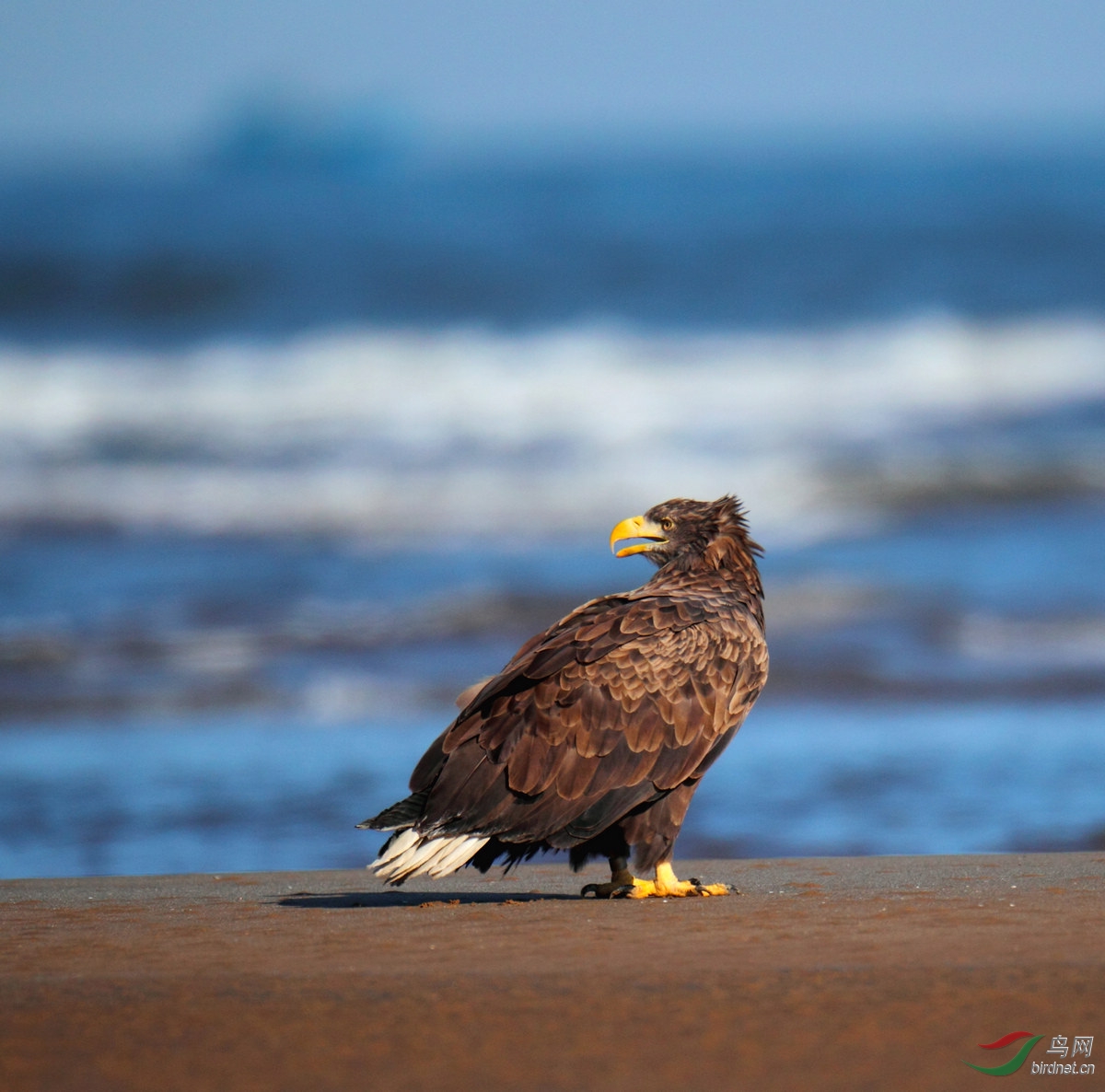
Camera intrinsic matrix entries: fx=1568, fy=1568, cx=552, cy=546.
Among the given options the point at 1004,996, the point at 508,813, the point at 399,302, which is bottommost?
the point at 1004,996

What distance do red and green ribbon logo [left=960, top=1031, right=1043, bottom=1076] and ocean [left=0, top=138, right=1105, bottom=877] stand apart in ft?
10.6

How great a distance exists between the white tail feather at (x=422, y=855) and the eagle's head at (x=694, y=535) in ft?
4.89

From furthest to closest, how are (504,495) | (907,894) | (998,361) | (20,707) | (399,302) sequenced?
(399,302) → (998,361) → (504,495) → (20,707) → (907,894)

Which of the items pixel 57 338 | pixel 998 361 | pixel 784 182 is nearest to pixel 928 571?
pixel 998 361

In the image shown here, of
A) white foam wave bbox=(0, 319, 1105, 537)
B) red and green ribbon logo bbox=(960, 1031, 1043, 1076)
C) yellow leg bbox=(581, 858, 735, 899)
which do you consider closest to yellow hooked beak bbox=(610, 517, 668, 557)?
yellow leg bbox=(581, 858, 735, 899)

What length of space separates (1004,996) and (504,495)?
11913 millimetres

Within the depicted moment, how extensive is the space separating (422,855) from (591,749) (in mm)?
598

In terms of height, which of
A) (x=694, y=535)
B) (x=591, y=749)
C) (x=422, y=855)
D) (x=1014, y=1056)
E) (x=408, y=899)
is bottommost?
(x=1014, y=1056)

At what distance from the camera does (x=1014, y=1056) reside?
2826 mm

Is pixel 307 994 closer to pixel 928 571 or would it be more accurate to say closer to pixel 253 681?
pixel 253 681

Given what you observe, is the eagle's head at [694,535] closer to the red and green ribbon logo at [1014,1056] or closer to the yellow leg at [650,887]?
the yellow leg at [650,887]

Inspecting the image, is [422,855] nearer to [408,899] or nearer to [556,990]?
[408,899]

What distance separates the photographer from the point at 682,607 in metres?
5.04

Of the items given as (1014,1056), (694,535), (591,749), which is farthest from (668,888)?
(1014,1056)
